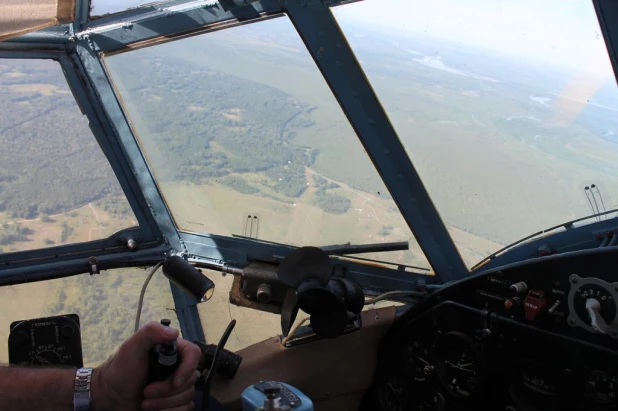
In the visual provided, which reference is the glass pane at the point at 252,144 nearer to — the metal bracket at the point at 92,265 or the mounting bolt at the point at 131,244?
the mounting bolt at the point at 131,244

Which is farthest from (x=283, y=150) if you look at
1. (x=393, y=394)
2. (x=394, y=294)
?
(x=393, y=394)

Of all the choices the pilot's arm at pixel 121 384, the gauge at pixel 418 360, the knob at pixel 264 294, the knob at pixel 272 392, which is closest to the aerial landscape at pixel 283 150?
the knob at pixel 264 294

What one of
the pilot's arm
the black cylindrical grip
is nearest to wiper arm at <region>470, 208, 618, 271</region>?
the black cylindrical grip

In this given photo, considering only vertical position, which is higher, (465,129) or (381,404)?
(465,129)

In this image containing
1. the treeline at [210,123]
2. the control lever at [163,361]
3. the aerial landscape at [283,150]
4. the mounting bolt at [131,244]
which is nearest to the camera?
the control lever at [163,361]

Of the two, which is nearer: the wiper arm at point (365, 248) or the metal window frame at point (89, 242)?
the metal window frame at point (89, 242)

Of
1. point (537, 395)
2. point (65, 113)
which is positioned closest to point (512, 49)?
point (537, 395)

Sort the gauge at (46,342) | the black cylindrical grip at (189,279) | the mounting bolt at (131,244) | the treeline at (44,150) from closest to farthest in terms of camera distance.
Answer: the gauge at (46,342) → the black cylindrical grip at (189,279) → the treeline at (44,150) → the mounting bolt at (131,244)

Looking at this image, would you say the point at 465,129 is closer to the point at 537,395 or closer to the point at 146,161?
the point at 537,395
